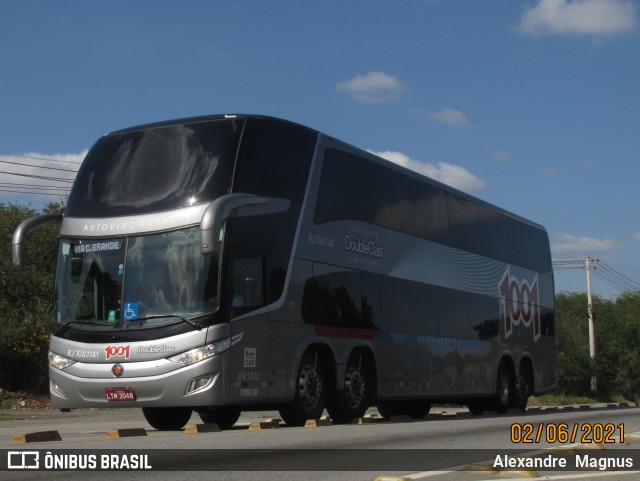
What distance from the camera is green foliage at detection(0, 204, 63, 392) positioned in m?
28.6

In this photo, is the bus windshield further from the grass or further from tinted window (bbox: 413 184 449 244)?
the grass

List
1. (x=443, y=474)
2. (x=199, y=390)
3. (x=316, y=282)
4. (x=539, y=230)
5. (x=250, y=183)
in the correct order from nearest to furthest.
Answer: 1. (x=443, y=474)
2. (x=199, y=390)
3. (x=250, y=183)
4. (x=316, y=282)
5. (x=539, y=230)

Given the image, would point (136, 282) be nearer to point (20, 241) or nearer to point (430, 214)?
point (20, 241)

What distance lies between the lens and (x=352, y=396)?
619 inches

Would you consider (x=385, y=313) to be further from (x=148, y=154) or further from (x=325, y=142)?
(x=148, y=154)

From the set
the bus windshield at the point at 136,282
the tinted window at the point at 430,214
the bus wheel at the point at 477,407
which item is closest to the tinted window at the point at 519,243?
the bus wheel at the point at 477,407

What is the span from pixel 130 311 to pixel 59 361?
4.67ft

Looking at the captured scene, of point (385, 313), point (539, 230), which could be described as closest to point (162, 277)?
point (385, 313)

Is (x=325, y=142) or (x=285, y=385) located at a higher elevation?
(x=325, y=142)

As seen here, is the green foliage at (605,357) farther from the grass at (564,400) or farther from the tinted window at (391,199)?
the tinted window at (391,199)

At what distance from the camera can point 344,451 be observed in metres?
10.2

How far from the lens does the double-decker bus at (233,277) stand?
42.0 feet

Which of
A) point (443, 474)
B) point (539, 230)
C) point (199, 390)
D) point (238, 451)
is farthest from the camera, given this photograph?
point (539, 230)

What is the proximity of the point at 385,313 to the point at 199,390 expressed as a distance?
18.0ft
